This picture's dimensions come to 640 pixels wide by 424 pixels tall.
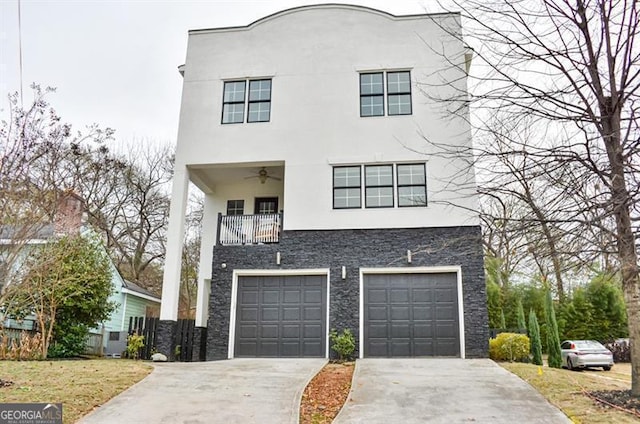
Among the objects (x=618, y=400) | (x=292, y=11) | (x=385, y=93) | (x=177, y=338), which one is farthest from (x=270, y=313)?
(x=292, y=11)

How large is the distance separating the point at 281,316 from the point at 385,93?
7.71 m

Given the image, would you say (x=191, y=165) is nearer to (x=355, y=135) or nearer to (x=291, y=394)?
(x=355, y=135)

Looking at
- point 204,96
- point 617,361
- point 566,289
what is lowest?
point 617,361

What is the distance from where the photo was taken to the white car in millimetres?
17906

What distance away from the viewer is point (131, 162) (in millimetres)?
28188

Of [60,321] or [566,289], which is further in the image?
[566,289]

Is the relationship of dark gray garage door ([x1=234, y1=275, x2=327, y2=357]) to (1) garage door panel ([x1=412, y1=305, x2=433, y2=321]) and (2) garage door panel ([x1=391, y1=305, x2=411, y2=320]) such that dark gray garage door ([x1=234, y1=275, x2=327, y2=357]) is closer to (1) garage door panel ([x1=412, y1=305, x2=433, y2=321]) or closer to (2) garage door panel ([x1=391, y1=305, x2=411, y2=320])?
(2) garage door panel ([x1=391, y1=305, x2=411, y2=320])

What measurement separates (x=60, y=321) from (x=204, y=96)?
836cm

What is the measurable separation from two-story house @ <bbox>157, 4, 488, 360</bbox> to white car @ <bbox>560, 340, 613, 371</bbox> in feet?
23.7

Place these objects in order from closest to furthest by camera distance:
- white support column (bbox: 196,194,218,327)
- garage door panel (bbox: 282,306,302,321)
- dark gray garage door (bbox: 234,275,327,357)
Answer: dark gray garage door (bbox: 234,275,327,357) < garage door panel (bbox: 282,306,302,321) < white support column (bbox: 196,194,218,327)

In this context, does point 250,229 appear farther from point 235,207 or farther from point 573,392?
point 573,392

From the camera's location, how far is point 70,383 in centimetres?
902

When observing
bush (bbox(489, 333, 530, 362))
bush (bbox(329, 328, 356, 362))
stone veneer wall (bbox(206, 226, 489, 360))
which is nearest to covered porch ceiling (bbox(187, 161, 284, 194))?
stone veneer wall (bbox(206, 226, 489, 360))

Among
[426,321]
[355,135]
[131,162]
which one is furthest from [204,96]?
[131,162]
